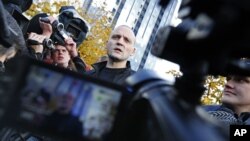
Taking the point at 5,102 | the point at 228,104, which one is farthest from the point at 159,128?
the point at 228,104

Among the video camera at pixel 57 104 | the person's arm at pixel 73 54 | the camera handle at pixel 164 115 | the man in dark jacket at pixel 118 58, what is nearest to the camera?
the camera handle at pixel 164 115

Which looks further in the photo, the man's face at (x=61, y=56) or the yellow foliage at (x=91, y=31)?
the yellow foliage at (x=91, y=31)

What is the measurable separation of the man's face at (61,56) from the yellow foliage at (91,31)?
1405 centimetres

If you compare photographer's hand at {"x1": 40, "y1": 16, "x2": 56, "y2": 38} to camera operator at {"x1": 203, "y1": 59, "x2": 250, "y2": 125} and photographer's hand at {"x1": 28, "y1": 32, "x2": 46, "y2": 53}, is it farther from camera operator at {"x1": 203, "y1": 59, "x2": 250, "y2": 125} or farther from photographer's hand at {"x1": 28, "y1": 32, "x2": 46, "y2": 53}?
camera operator at {"x1": 203, "y1": 59, "x2": 250, "y2": 125}

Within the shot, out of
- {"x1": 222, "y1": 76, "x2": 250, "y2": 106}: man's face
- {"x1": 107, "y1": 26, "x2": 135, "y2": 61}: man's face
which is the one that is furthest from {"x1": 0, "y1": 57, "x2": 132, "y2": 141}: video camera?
{"x1": 107, "y1": 26, "x2": 135, "y2": 61}: man's face

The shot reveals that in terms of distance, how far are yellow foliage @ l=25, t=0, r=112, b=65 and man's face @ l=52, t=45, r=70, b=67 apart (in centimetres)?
1405

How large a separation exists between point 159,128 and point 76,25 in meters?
4.44

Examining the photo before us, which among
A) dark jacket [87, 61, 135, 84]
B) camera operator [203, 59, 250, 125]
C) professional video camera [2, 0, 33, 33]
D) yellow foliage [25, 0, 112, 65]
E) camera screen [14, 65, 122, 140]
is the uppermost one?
yellow foliage [25, 0, 112, 65]

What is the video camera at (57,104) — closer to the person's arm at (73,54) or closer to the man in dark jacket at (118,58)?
the man in dark jacket at (118,58)

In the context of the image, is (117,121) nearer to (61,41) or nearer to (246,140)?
(246,140)

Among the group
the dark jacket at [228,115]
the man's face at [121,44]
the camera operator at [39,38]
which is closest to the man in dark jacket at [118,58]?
the man's face at [121,44]

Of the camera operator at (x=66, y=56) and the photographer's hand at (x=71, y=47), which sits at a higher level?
the photographer's hand at (x=71, y=47)

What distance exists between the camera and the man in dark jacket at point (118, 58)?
3141 millimetres

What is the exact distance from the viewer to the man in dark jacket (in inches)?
124
